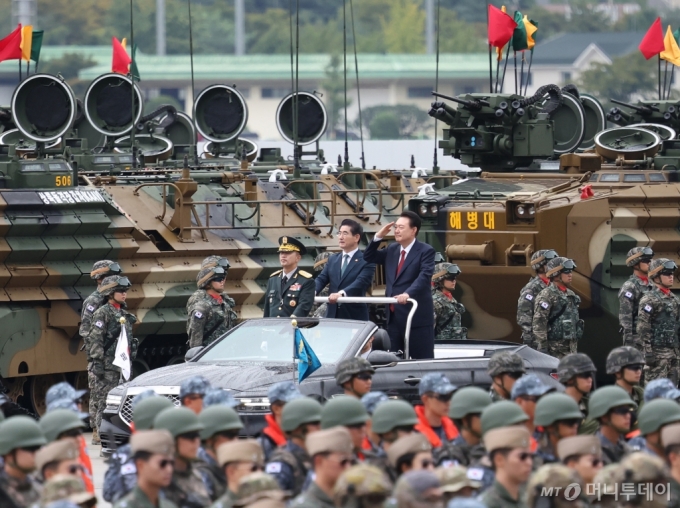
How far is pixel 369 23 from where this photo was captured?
90500 millimetres

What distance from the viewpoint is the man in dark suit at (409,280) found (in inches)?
566

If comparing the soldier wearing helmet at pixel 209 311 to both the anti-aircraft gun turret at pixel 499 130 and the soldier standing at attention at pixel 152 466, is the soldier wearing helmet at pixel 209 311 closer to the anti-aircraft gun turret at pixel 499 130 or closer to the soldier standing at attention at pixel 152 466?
the anti-aircraft gun turret at pixel 499 130

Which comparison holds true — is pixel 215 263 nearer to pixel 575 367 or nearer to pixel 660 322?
pixel 660 322

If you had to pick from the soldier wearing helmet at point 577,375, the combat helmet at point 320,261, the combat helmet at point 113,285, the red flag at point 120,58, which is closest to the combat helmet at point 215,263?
the combat helmet at point 113,285

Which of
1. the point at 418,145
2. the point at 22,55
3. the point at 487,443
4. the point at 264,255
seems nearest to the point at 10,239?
the point at 264,255

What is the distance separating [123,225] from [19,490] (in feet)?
33.3

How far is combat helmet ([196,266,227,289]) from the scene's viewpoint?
17297 mm

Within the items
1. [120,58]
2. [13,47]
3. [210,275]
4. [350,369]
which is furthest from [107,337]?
[120,58]

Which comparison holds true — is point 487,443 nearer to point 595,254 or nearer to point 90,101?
point 595,254

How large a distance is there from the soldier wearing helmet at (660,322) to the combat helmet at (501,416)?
746cm

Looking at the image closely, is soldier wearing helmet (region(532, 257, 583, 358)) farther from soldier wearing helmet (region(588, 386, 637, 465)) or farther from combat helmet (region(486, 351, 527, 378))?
soldier wearing helmet (region(588, 386, 637, 465))

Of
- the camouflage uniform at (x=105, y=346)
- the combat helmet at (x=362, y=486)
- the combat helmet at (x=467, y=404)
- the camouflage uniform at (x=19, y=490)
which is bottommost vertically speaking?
the camouflage uniform at (x=105, y=346)

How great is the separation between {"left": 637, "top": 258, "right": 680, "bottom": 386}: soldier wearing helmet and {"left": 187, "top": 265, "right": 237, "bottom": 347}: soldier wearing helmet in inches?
155

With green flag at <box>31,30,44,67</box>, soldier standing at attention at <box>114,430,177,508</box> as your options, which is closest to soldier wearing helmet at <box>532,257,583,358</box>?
soldier standing at attention at <box>114,430,177,508</box>
